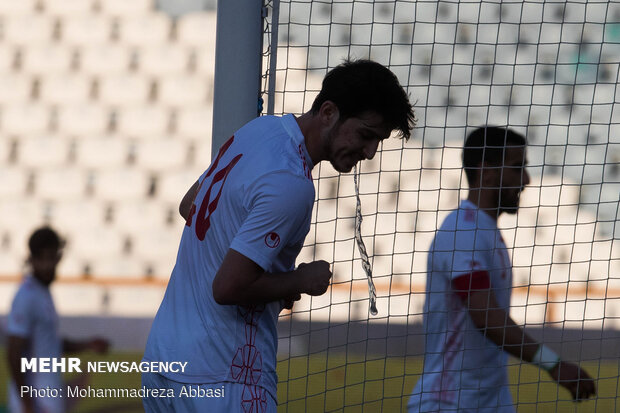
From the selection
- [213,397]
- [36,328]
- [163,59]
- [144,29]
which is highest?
[144,29]

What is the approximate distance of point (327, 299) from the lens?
7180mm

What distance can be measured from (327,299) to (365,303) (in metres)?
0.39

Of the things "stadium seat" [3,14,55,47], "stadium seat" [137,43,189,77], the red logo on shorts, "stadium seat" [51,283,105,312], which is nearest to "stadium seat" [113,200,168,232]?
"stadium seat" [51,283,105,312]

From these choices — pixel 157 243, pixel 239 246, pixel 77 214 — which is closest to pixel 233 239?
pixel 239 246

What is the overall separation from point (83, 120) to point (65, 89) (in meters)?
0.41

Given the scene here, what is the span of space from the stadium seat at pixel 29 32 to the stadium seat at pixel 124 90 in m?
0.78

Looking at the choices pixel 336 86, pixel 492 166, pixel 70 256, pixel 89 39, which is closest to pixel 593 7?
pixel 89 39

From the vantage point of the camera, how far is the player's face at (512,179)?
231 cm

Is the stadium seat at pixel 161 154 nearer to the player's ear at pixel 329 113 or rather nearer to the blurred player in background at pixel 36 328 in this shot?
the blurred player in background at pixel 36 328

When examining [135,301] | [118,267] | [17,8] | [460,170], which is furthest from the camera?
[17,8]

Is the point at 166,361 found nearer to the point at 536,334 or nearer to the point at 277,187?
the point at 277,187

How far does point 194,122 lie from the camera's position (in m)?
8.45

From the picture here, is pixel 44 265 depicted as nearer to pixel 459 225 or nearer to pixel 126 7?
pixel 459 225

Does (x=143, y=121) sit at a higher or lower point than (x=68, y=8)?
lower
